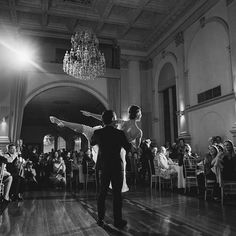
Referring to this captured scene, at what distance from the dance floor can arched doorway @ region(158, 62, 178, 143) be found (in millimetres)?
5766

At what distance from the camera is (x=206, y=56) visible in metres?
8.52

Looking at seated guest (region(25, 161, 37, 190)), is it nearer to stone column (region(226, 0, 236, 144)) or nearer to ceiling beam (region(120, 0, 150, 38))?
stone column (region(226, 0, 236, 144))

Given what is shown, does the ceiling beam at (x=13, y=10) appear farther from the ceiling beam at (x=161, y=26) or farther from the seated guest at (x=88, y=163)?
the seated guest at (x=88, y=163)

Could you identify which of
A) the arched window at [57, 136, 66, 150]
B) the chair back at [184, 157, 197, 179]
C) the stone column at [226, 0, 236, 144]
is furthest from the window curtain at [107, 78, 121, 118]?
the arched window at [57, 136, 66, 150]

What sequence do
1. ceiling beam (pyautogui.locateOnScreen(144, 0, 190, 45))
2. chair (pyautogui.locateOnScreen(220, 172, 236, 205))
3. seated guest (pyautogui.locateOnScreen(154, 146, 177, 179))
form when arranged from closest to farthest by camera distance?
chair (pyautogui.locateOnScreen(220, 172, 236, 205)) < seated guest (pyautogui.locateOnScreen(154, 146, 177, 179)) < ceiling beam (pyautogui.locateOnScreen(144, 0, 190, 45))

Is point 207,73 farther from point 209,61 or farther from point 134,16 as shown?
point 134,16

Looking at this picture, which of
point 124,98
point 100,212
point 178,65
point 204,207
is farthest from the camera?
point 124,98

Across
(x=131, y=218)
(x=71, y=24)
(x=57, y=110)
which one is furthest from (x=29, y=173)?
(x=57, y=110)

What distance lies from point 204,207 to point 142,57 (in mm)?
8841

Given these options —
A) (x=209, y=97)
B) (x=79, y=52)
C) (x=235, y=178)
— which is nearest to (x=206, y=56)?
(x=209, y=97)

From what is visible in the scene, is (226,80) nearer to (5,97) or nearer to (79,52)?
(79,52)

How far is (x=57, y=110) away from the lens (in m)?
17.9

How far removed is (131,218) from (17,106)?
7.87 metres

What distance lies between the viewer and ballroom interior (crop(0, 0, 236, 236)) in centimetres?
507
